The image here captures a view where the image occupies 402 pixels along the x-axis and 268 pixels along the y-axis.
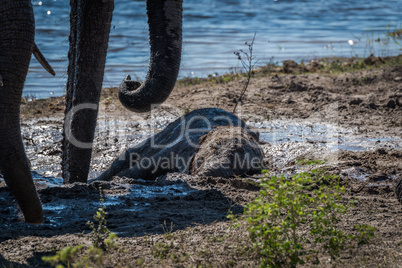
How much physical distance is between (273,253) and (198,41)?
14.7 meters

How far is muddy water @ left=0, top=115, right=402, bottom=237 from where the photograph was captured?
14.1 feet

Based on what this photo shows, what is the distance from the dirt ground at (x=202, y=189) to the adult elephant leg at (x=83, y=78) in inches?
15.7

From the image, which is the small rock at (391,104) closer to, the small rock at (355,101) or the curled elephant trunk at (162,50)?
the small rock at (355,101)

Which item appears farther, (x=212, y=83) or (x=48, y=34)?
(x=48, y=34)

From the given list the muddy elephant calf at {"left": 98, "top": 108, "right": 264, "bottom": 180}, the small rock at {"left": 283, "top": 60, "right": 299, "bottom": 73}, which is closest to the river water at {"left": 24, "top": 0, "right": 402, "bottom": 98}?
the small rock at {"left": 283, "top": 60, "right": 299, "bottom": 73}

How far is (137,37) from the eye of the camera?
17.6 m

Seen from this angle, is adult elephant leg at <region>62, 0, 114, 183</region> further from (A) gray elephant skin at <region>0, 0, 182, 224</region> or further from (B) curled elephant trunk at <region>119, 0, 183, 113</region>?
(B) curled elephant trunk at <region>119, 0, 183, 113</region>

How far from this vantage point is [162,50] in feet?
17.5

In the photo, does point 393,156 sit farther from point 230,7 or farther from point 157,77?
A: point 230,7

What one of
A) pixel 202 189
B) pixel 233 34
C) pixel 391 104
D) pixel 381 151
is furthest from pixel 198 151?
pixel 233 34

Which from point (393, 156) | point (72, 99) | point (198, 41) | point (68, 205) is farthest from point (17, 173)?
point (198, 41)

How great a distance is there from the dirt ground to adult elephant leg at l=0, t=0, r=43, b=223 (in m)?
0.56

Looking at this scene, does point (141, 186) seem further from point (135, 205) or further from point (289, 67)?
point (289, 67)

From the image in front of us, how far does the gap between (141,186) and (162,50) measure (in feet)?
4.54
